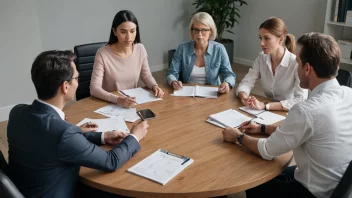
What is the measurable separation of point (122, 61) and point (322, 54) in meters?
1.55

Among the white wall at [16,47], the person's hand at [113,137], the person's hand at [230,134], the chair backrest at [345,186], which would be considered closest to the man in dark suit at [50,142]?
the person's hand at [113,137]

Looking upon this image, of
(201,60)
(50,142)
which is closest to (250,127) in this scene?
(50,142)

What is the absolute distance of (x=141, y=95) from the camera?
2385 mm

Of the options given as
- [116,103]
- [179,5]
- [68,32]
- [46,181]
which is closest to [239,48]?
[179,5]

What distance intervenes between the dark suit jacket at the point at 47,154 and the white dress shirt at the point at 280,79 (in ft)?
4.23

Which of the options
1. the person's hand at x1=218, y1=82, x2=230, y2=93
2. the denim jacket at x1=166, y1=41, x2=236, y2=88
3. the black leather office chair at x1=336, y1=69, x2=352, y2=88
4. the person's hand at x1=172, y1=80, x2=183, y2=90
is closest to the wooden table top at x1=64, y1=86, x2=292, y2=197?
the person's hand at x1=218, y1=82, x2=230, y2=93

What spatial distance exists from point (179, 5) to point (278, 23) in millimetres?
3272

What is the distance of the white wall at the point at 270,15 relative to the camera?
15.0 ft

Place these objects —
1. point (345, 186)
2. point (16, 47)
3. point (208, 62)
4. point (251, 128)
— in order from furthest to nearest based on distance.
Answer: point (16, 47) → point (208, 62) → point (251, 128) → point (345, 186)

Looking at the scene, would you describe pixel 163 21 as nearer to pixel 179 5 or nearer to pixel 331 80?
pixel 179 5

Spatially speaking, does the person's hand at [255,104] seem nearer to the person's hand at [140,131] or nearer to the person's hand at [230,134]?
the person's hand at [230,134]

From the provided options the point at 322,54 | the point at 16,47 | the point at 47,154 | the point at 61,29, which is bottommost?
the point at 47,154

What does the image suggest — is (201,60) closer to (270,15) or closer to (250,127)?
(250,127)

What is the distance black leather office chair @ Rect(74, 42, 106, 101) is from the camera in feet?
9.23
